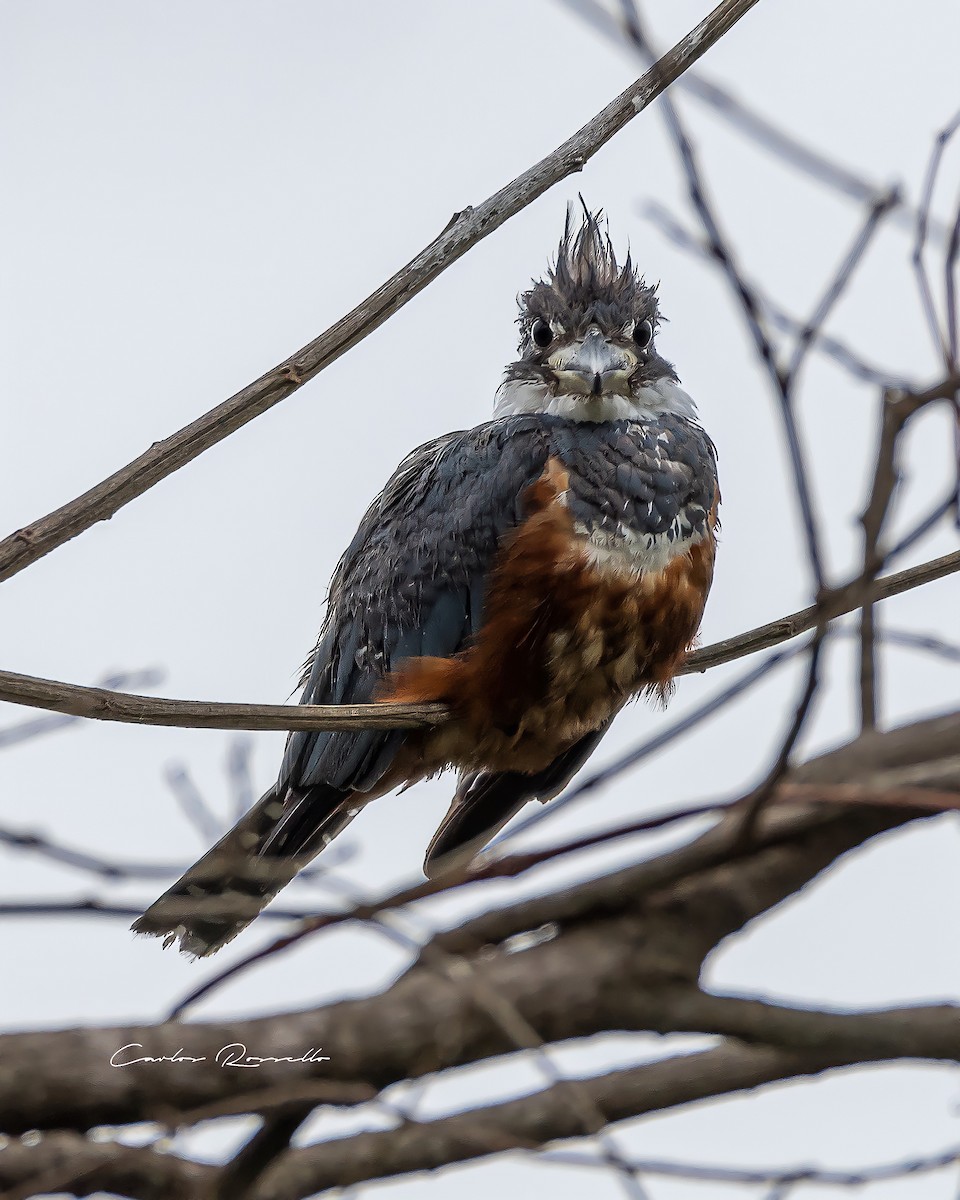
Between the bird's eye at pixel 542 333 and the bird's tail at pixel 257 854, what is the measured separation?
1682mm

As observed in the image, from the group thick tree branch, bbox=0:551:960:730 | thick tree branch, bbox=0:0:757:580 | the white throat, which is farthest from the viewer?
the white throat

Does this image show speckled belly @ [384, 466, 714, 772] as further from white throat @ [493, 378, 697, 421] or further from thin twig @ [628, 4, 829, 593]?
thin twig @ [628, 4, 829, 593]

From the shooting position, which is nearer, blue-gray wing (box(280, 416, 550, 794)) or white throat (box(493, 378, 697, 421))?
blue-gray wing (box(280, 416, 550, 794))

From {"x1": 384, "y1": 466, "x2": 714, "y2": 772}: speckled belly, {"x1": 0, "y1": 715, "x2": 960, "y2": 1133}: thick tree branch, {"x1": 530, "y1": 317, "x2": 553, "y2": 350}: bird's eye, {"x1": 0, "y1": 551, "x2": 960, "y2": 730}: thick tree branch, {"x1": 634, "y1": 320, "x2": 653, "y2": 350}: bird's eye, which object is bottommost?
{"x1": 0, "y1": 715, "x2": 960, "y2": 1133}: thick tree branch

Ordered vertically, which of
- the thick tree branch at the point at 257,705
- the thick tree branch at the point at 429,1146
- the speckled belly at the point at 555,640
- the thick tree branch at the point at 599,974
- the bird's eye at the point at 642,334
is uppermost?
the bird's eye at the point at 642,334

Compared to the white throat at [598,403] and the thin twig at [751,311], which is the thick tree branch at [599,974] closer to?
the thin twig at [751,311]

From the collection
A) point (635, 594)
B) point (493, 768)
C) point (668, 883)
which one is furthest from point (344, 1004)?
point (493, 768)

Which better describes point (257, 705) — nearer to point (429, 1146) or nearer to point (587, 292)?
point (429, 1146)

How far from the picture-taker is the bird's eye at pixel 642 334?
15.4 ft

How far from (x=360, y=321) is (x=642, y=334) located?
7.16ft

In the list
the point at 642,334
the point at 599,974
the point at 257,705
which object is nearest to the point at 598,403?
the point at 642,334

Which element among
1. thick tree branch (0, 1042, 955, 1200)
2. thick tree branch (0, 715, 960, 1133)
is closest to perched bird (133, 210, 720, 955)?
thick tree branch (0, 1042, 955, 1200)

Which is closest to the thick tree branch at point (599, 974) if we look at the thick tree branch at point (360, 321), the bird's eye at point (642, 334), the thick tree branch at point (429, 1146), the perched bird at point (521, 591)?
the thick tree branch at point (429, 1146)

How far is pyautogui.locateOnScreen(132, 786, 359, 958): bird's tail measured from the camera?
178 inches
